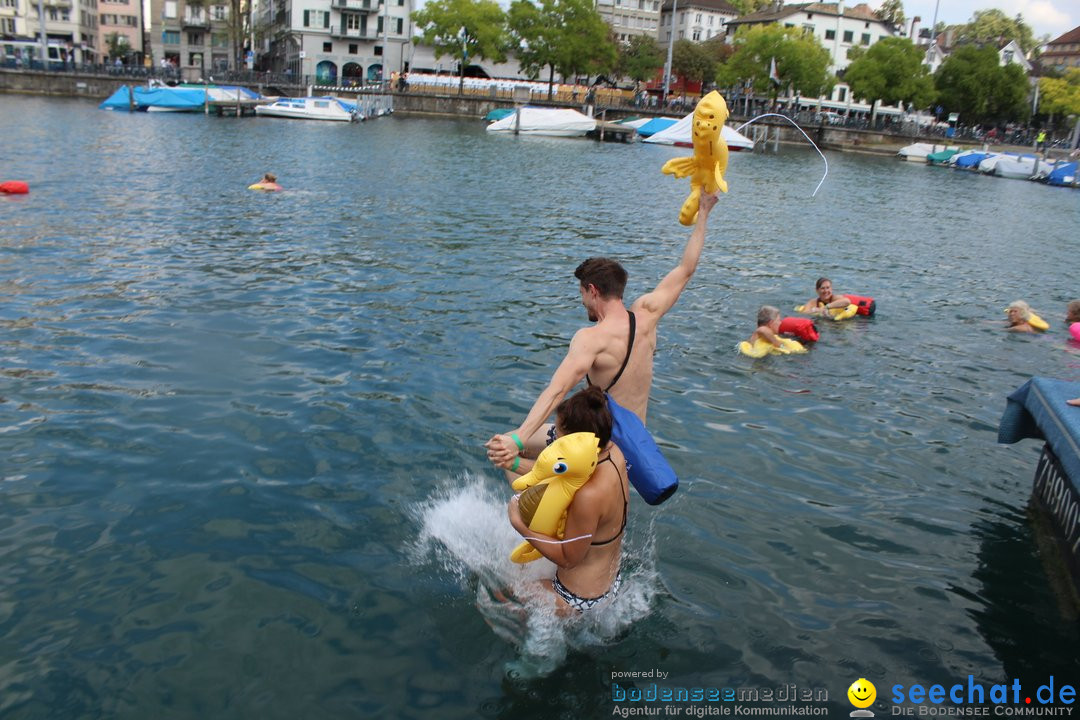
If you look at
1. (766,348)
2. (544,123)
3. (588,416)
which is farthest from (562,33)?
(588,416)

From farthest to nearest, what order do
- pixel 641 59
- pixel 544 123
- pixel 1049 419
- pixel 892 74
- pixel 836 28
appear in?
1. pixel 836 28
2. pixel 641 59
3. pixel 892 74
4. pixel 544 123
5. pixel 1049 419

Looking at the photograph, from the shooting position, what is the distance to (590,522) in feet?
17.3

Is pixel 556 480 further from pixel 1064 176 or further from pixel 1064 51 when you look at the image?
pixel 1064 51

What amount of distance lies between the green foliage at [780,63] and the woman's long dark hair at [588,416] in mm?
89968

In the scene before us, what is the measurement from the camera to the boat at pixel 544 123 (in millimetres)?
68062

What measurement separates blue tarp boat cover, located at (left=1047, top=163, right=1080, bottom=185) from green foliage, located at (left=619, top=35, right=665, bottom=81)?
58.5 m

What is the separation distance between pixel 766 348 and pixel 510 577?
7.77 meters

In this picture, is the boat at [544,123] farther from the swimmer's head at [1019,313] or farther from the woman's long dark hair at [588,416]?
the woman's long dark hair at [588,416]

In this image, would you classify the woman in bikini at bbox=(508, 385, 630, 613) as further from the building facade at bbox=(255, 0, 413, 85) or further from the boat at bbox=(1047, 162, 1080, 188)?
the building facade at bbox=(255, 0, 413, 85)

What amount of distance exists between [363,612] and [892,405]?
319 inches

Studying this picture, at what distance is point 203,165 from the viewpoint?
31.8m

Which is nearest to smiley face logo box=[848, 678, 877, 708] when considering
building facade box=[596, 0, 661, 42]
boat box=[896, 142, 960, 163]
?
boat box=[896, 142, 960, 163]

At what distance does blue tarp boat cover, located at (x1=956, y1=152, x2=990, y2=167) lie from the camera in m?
70.3

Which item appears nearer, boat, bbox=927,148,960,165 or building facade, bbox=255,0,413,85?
boat, bbox=927,148,960,165
